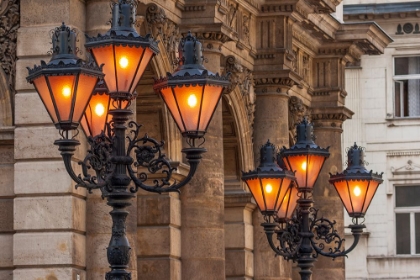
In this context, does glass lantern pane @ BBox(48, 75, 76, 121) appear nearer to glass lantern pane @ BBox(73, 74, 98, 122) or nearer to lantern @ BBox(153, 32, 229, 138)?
glass lantern pane @ BBox(73, 74, 98, 122)

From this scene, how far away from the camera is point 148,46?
17625mm

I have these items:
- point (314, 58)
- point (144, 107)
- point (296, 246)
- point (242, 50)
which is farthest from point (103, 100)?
point (314, 58)

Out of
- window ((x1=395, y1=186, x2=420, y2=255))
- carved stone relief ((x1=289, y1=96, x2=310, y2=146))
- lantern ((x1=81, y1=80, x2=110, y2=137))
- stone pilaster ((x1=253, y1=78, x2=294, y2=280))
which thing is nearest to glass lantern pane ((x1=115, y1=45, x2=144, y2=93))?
lantern ((x1=81, y1=80, x2=110, y2=137))

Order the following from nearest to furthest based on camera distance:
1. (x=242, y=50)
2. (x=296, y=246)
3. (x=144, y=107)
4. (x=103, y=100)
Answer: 1. (x=103, y=100)
2. (x=296, y=246)
3. (x=144, y=107)
4. (x=242, y=50)

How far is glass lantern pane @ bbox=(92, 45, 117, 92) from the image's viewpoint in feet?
57.4

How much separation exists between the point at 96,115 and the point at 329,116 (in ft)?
75.4

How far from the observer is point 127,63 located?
17484mm

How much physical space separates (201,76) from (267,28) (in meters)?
18.6

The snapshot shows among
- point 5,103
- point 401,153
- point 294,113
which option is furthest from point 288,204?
point 401,153

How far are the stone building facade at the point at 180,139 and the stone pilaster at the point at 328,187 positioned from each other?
0.08 feet

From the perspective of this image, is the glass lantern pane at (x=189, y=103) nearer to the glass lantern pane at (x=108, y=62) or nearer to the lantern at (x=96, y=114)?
the glass lantern pane at (x=108, y=62)

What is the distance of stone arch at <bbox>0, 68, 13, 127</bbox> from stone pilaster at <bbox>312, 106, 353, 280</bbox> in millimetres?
15381

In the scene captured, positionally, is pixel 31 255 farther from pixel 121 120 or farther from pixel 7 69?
Result: pixel 121 120

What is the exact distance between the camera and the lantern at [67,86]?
17.5 m
